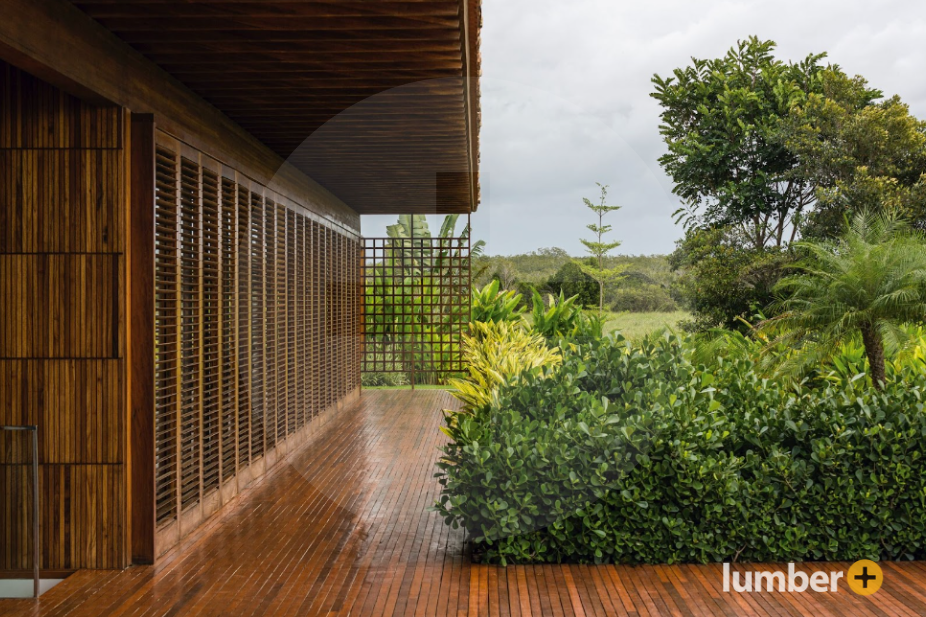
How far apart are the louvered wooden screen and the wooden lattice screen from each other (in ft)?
10.2

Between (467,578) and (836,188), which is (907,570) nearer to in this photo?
(467,578)

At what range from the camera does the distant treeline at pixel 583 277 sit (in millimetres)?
18516

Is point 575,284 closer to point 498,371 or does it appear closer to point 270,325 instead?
point 270,325

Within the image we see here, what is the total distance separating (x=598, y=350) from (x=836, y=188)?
552 inches

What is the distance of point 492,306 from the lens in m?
13.1

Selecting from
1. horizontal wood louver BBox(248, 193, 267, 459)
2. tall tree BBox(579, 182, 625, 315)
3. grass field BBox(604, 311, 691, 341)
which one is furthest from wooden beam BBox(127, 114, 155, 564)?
grass field BBox(604, 311, 691, 341)

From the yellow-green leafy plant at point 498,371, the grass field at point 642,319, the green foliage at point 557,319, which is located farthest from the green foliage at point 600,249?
the yellow-green leafy plant at point 498,371

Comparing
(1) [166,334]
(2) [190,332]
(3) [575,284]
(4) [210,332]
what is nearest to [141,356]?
(1) [166,334]

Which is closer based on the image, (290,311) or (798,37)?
(290,311)

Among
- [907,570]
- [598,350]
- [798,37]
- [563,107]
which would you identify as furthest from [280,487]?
[798,37]

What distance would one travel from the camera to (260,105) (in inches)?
→ 198

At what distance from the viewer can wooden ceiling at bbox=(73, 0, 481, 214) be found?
10.9 feet

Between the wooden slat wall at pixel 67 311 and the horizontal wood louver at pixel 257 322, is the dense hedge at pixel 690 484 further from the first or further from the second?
the horizontal wood louver at pixel 257 322

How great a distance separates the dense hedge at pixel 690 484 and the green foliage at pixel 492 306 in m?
9.05
